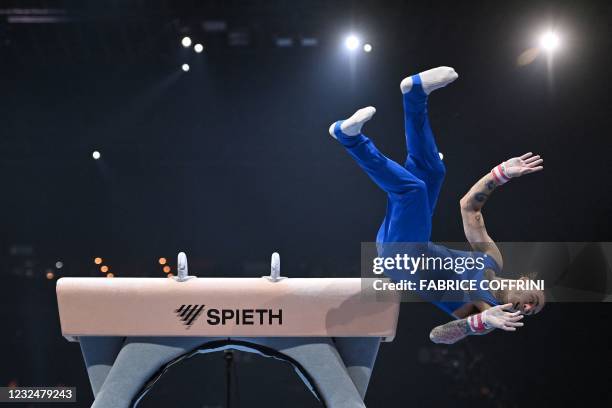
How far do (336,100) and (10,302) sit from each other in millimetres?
4412

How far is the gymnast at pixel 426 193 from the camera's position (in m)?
3.22

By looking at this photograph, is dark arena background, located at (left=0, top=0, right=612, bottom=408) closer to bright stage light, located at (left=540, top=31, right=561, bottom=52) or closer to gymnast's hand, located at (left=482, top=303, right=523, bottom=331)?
A: bright stage light, located at (left=540, top=31, right=561, bottom=52)

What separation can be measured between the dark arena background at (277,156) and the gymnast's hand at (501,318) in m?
4.02

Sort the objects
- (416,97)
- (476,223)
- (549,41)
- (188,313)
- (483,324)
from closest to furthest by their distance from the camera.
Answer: (188,313), (483,324), (416,97), (476,223), (549,41)

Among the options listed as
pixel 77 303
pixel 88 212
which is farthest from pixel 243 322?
pixel 88 212

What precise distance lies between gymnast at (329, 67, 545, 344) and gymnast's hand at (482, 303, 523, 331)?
0.12 feet

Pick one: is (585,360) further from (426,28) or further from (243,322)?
(243,322)

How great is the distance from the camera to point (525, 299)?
3260mm

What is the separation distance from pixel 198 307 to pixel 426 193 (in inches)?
53.3

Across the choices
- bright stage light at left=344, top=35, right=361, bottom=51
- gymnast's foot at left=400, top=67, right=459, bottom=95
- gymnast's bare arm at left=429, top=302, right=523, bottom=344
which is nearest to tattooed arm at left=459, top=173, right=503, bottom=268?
gymnast's bare arm at left=429, top=302, right=523, bottom=344

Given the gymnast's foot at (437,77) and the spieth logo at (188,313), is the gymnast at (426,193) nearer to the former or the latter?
the gymnast's foot at (437,77)

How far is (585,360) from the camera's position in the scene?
6.68 m

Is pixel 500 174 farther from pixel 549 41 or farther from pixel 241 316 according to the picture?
pixel 549 41

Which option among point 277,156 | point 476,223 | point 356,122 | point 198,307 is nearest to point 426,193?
point 476,223
